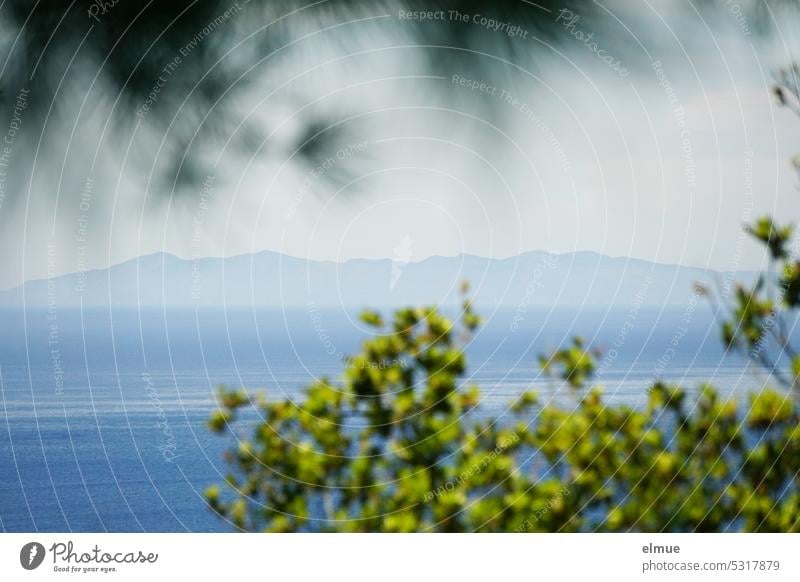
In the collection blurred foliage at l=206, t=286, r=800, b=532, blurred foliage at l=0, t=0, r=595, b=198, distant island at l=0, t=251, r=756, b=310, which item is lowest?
blurred foliage at l=206, t=286, r=800, b=532

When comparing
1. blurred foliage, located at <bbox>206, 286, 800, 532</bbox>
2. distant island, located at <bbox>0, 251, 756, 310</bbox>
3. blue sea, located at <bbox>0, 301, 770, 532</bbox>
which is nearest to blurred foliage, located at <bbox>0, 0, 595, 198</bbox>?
distant island, located at <bbox>0, 251, 756, 310</bbox>

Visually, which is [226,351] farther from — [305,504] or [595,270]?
[595,270]

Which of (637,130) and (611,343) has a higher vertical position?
(637,130)

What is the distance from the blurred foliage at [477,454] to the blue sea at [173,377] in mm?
32

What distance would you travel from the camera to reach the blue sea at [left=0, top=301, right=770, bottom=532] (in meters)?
1.80

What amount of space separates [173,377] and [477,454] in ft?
1.88

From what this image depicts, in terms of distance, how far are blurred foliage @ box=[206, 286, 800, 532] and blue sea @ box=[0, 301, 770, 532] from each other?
32 millimetres

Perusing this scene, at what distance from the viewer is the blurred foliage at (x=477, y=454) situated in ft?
5.89

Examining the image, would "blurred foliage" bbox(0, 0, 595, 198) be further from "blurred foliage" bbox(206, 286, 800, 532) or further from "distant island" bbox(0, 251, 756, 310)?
"blurred foliage" bbox(206, 286, 800, 532)

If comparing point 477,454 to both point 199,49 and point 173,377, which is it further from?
point 199,49
